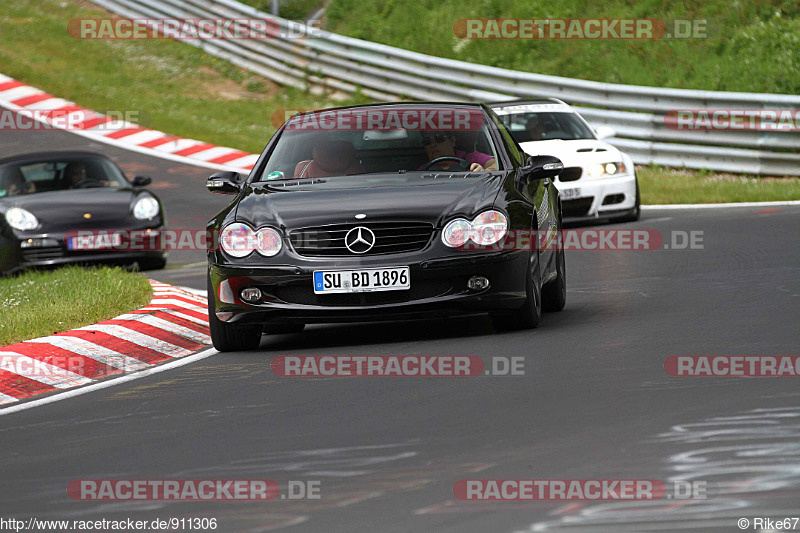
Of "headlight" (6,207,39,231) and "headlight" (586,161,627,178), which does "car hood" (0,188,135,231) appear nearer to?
"headlight" (6,207,39,231)

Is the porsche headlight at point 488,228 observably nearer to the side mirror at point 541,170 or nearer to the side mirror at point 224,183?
the side mirror at point 541,170

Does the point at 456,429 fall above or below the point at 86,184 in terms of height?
below

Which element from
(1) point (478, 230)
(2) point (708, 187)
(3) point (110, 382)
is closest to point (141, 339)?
(3) point (110, 382)

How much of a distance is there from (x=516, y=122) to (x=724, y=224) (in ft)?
10.5

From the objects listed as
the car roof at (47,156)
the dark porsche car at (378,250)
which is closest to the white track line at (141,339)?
the dark porsche car at (378,250)

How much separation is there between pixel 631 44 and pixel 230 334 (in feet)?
57.6

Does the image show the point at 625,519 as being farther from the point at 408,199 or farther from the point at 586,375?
the point at 408,199

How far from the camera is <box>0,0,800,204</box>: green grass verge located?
26250 millimetres

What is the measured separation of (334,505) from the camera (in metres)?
4.98

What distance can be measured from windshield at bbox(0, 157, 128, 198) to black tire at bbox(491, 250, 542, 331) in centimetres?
793

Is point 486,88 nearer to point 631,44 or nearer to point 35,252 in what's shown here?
point 631,44

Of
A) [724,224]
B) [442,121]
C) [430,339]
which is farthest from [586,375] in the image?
[724,224]

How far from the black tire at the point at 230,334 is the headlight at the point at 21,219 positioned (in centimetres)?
618

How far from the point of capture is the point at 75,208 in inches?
587
